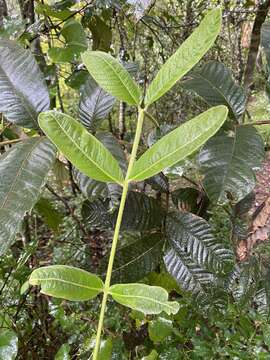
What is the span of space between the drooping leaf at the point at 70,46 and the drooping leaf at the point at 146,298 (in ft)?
1.93

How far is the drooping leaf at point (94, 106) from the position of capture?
594mm

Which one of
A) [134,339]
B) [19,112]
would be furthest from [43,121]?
[134,339]

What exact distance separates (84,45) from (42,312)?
78cm

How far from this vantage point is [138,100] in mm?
424

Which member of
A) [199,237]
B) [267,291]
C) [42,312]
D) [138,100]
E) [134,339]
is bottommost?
[42,312]

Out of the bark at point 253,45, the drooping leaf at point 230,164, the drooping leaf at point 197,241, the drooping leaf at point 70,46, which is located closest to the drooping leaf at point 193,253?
the drooping leaf at point 197,241

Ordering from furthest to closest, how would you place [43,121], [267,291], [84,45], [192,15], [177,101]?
1. [177,101]
2. [192,15]
3. [84,45]
4. [267,291]
5. [43,121]

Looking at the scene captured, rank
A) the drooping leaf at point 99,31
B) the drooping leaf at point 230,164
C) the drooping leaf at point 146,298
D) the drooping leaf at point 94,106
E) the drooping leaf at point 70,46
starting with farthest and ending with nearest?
the drooping leaf at point 99,31 < the drooping leaf at point 70,46 < the drooping leaf at point 94,106 < the drooping leaf at point 230,164 < the drooping leaf at point 146,298

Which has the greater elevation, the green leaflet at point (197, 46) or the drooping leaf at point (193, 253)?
the green leaflet at point (197, 46)

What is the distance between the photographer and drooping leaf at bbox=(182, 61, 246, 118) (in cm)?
62

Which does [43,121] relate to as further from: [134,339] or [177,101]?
[177,101]

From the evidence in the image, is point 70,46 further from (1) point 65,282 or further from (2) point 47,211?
(1) point 65,282

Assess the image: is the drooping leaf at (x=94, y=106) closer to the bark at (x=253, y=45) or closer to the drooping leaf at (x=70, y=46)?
the drooping leaf at (x=70, y=46)

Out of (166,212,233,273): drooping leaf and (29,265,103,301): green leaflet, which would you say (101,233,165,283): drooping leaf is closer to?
(166,212,233,273): drooping leaf
